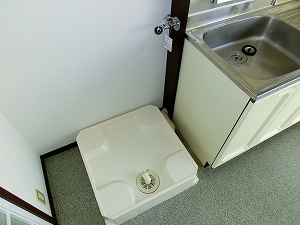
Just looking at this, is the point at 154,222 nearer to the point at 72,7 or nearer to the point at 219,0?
the point at 72,7

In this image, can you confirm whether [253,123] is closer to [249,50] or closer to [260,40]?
[249,50]

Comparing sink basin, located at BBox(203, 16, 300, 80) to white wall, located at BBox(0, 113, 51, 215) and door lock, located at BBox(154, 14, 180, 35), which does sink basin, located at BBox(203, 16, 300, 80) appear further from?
Answer: white wall, located at BBox(0, 113, 51, 215)

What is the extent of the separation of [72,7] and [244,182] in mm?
1496

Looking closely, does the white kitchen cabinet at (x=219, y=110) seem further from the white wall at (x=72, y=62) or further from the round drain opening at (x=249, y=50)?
the round drain opening at (x=249, y=50)

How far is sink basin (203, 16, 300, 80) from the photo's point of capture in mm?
1241

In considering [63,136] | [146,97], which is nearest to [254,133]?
[146,97]

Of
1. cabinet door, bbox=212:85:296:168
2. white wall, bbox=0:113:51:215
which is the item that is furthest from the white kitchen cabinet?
white wall, bbox=0:113:51:215

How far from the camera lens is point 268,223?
1281 mm

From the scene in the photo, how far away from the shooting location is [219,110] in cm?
111

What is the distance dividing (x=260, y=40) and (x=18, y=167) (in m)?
1.66

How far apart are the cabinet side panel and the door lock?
0.12m

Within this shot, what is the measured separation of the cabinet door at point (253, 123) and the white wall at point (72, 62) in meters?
0.65

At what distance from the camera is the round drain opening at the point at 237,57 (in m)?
1.29

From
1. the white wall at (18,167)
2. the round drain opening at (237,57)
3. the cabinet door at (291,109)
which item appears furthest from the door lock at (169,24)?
the white wall at (18,167)
